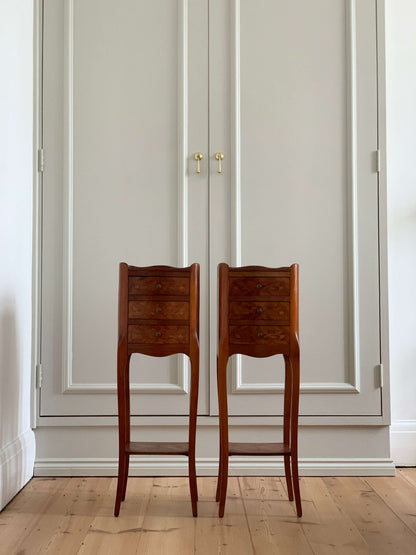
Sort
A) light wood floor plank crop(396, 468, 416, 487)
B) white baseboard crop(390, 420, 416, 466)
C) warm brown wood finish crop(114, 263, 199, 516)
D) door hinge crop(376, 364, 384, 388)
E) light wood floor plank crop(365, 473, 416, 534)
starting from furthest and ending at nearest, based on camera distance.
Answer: white baseboard crop(390, 420, 416, 466) < door hinge crop(376, 364, 384, 388) < light wood floor plank crop(396, 468, 416, 487) < warm brown wood finish crop(114, 263, 199, 516) < light wood floor plank crop(365, 473, 416, 534)

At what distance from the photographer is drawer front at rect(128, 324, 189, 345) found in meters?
2.26

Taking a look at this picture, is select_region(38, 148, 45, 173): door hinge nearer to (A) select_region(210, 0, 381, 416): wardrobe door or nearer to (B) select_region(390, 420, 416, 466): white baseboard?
(A) select_region(210, 0, 381, 416): wardrobe door

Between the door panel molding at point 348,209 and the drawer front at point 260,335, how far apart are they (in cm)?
49

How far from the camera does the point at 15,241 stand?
2486 mm

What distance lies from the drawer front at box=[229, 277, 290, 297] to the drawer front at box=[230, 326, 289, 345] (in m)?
0.12

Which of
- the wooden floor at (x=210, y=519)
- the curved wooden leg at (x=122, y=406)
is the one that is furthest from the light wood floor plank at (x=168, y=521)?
the curved wooden leg at (x=122, y=406)

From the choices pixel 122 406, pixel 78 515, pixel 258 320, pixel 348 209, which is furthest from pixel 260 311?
pixel 78 515

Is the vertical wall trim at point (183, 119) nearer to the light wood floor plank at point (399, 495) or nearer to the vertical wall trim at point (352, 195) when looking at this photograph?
the vertical wall trim at point (352, 195)

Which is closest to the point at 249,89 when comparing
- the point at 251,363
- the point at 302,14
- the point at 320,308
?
the point at 302,14

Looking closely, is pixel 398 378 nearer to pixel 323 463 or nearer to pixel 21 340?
pixel 323 463

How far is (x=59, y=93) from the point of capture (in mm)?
2758

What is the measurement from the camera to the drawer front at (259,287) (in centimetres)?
224

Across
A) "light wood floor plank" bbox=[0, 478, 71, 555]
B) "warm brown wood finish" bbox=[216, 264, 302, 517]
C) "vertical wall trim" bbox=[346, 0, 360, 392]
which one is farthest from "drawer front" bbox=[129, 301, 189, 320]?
"vertical wall trim" bbox=[346, 0, 360, 392]

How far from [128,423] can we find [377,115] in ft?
5.48
